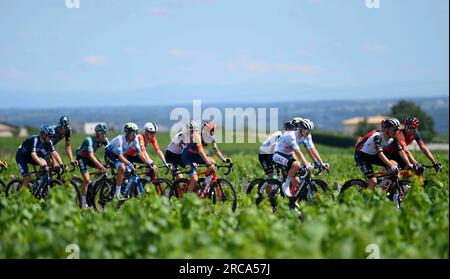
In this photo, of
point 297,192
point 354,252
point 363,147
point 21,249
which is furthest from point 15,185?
point 354,252

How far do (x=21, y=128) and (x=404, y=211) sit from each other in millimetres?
132056

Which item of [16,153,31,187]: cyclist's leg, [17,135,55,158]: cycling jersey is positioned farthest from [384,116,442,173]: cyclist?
[16,153,31,187]: cyclist's leg

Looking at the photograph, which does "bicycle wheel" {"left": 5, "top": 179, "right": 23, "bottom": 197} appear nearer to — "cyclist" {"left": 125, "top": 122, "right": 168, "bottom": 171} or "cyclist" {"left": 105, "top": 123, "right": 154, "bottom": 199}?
"cyclist" {"left": 105, "top": 123, "right": 154, "bottom": 199}

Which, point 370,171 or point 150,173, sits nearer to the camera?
point 370,171

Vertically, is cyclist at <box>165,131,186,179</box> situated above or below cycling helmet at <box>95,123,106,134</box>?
below

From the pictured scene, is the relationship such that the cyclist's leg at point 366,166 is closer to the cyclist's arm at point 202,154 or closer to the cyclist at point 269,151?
the cyclist at point 269,151

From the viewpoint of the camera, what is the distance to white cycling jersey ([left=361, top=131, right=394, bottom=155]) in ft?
48.8

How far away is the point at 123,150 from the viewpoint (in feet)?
53.4

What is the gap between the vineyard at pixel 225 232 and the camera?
8.79 m

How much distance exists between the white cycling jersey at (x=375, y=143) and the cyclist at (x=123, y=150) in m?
4.09

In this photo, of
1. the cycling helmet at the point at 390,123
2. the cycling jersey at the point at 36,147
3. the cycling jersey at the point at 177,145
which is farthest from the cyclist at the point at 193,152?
the cycling helmet at the point at 390,123

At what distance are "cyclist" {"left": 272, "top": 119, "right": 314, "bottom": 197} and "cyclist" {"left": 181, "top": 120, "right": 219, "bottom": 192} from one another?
1.27 metres
